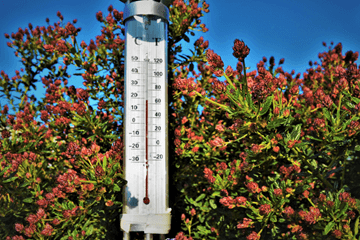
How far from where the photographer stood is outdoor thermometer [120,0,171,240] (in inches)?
79.8

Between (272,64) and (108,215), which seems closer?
(108,215)

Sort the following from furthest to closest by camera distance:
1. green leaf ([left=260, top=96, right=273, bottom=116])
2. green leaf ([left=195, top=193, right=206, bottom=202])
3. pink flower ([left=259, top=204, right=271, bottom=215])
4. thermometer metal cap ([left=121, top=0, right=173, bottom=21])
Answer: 1. green leaf ([left=195, top=193, right=206, bottom=202])
2. thermometer metal cap ([left=121, top=0, right=173, bottom=21])
3. pink flower ([left=259, top=204, right=271, bottom=215])
4. green leaf ([left=260, top=96, right=273, bottom=116])

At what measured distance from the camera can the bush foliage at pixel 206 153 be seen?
1685mm

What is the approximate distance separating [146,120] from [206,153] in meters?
0.68

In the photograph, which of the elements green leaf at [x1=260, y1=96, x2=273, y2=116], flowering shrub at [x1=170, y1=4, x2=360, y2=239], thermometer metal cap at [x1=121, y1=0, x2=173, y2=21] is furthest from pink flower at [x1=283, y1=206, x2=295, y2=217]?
thermometer metal cap at [x1=121, y1=0, x2=173, y2=21]

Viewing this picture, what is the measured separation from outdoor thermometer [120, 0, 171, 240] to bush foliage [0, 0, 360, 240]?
141 millimetres

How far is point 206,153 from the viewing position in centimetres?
251

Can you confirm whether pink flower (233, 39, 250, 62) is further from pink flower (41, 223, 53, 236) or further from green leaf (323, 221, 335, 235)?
pink flower (41, 223, 53, 236)

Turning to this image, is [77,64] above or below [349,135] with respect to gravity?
above

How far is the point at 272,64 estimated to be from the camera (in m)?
3.12

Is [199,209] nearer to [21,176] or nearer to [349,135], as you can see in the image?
[349,135]

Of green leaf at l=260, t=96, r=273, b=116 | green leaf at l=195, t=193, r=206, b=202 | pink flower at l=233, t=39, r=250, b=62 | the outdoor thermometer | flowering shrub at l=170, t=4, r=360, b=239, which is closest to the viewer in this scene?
pink flower at l=233, t=39, r=250, b=62

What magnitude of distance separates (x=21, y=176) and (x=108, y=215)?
95 centimetres

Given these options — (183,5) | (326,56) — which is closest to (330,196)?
(183,5)
